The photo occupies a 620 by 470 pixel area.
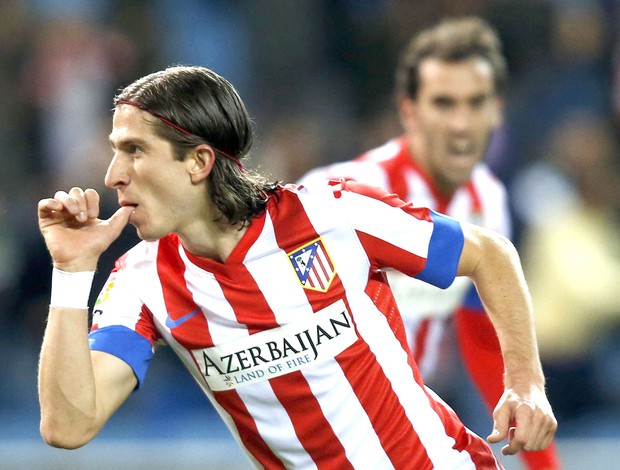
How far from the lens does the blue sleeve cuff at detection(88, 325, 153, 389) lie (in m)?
3.16

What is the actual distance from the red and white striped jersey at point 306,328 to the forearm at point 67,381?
0.60 feet

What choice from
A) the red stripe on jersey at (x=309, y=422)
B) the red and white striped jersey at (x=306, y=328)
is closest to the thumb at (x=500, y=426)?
the red and white striped jersey at (x=306, y=328)

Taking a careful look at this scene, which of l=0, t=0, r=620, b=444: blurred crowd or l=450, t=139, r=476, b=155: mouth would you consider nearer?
l=450, t=139, r=476, b=155: mouth

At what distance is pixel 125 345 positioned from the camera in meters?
3.17

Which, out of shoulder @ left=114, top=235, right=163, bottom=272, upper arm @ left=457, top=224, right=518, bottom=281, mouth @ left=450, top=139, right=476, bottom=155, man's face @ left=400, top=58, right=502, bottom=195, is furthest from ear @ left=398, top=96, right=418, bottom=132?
shoulder @ left=114, top=235, right=163, bottom=272

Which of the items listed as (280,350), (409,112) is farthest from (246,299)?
(409,112)

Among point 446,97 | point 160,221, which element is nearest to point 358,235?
point 160,221

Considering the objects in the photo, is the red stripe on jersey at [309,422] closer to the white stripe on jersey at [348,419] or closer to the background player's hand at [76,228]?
the white stripe on jersey at [348,419]

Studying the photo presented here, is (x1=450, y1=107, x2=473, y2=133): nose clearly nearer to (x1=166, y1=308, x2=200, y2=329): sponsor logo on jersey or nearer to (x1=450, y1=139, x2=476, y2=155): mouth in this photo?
(x1=450, y1=139, x2=476, y2=155): mouth

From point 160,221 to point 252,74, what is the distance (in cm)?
614

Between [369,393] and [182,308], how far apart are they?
0.59 m

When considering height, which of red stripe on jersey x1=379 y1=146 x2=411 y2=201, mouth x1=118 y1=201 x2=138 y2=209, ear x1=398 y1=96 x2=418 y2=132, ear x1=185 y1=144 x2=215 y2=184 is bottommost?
red stripe on jersey x1=379 y1=146 x2=411 y2=201

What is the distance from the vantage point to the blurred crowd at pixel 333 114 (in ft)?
23.9

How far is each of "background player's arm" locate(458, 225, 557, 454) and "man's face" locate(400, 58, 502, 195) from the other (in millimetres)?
1784
